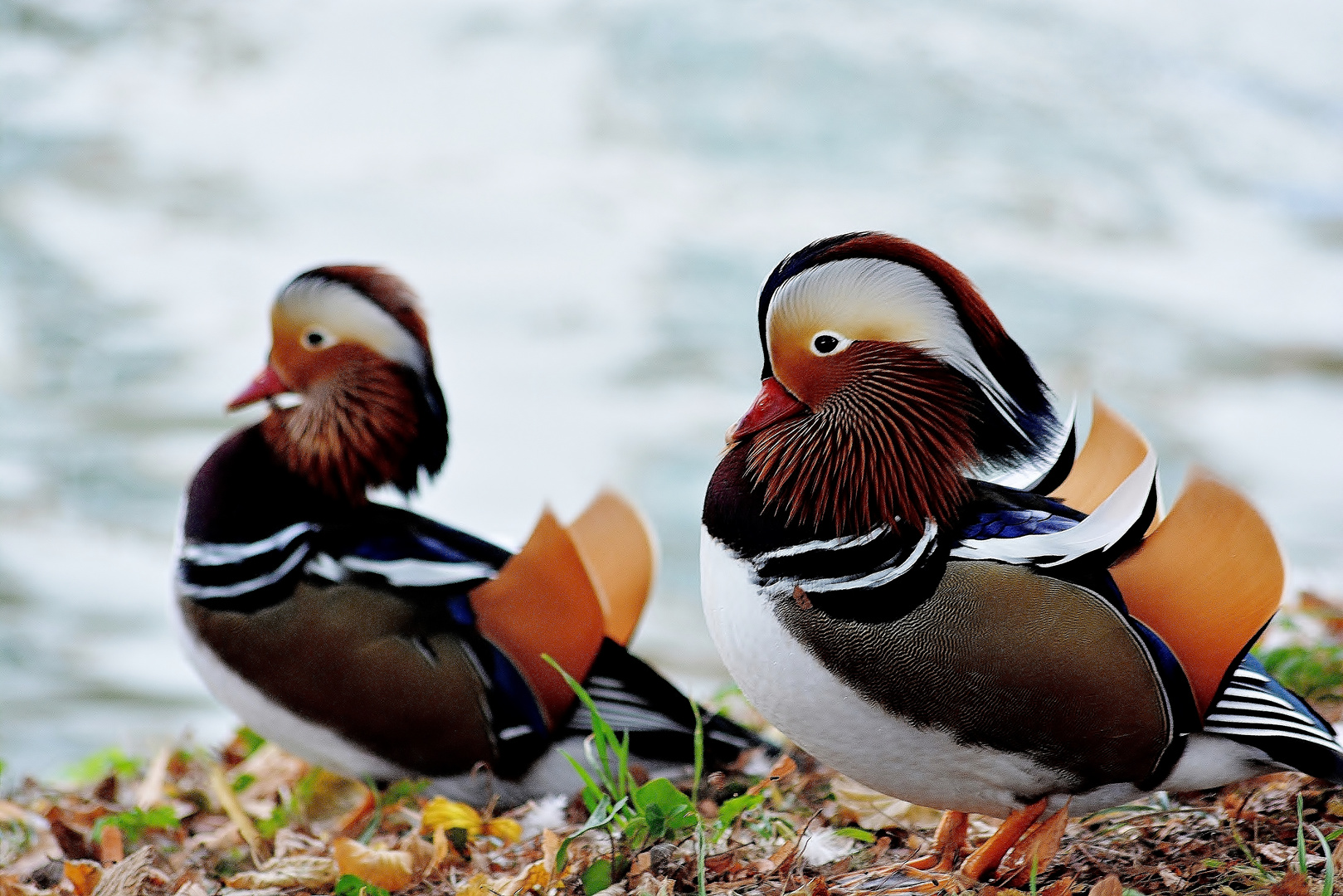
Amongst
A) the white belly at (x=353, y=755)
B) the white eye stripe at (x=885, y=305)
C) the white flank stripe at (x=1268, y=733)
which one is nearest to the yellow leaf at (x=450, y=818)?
the white belly at (x=353, y=755)

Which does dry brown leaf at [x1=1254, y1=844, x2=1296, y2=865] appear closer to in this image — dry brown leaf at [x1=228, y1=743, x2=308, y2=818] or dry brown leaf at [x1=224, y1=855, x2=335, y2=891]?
dry brown leaf at [x1=224, y1=855, x2=335, y2=891]

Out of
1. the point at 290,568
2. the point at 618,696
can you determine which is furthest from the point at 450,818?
the point at 290,568

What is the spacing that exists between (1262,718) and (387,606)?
5.24 ft

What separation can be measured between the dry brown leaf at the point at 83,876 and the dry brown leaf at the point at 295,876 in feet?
0.83

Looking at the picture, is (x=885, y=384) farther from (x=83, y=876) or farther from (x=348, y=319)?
(x=83, y=876)

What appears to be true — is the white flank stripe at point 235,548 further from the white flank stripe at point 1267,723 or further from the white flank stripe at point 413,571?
the white flank stripe at point 1267,723

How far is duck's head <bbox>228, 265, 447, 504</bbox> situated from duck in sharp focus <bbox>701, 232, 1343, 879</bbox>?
3.44ft

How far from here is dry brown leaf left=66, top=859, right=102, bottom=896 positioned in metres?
2.25

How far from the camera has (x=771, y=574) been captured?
1.81 m

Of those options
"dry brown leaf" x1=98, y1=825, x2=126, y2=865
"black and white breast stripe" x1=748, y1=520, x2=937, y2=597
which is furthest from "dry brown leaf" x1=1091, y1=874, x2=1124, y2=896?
"dry brown leaf" x1=98, y1=825, x2=126, y2=865

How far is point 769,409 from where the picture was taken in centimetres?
191

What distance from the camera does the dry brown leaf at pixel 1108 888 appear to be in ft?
5.72

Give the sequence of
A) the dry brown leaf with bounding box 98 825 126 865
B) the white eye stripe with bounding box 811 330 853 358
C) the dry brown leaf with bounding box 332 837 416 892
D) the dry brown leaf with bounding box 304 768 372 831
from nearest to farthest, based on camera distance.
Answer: the white eye stripe with bounding box 811 330 853 358
the dry brown leaf with bounding box 332 837 416 892
the dry brown leaf with bounding box 98 825 126 865
the dry brown leaf with bounding box 304 768 372 831

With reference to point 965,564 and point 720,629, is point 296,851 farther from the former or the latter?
point 965,564
